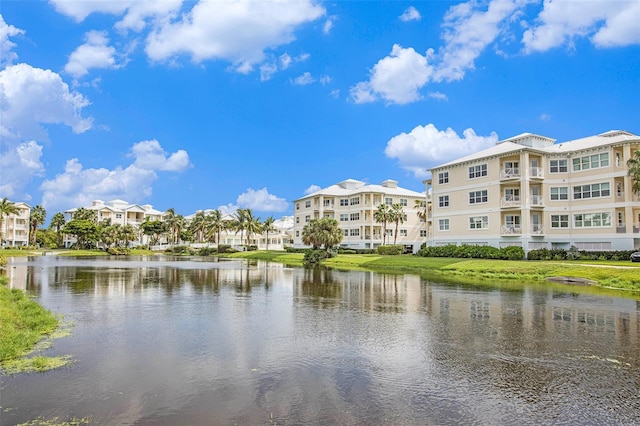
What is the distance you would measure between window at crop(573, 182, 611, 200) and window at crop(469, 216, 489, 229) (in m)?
9.89

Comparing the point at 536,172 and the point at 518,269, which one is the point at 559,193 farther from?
the point at 518,269

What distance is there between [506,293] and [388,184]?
67.7 metres

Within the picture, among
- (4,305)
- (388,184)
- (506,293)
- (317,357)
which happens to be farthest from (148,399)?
(388,184)

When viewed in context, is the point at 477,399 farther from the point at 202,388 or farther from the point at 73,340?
the point at 73,340

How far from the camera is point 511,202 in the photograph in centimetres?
5353

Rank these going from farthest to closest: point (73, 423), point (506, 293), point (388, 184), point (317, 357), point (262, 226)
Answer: point (262, 226) → point (388, 184) → point (506, 293) → point (317, 357) → point (73, 423)

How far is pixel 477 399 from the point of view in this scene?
9398mm

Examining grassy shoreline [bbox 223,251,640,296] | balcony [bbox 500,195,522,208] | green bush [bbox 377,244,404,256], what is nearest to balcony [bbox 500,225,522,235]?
balcony [bbox 500,195,522,208]

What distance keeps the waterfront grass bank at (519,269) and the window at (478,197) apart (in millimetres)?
9571

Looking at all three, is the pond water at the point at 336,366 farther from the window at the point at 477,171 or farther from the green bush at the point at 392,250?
the green bush at the point at 392,250

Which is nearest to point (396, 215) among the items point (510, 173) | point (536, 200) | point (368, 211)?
point (368, 211)

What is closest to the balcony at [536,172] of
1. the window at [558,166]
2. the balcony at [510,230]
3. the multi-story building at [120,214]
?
the window at [558,166]

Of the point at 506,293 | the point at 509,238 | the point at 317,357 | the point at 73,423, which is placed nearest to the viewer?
the point at 73,423

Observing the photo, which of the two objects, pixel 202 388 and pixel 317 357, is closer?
pixel 202 388
